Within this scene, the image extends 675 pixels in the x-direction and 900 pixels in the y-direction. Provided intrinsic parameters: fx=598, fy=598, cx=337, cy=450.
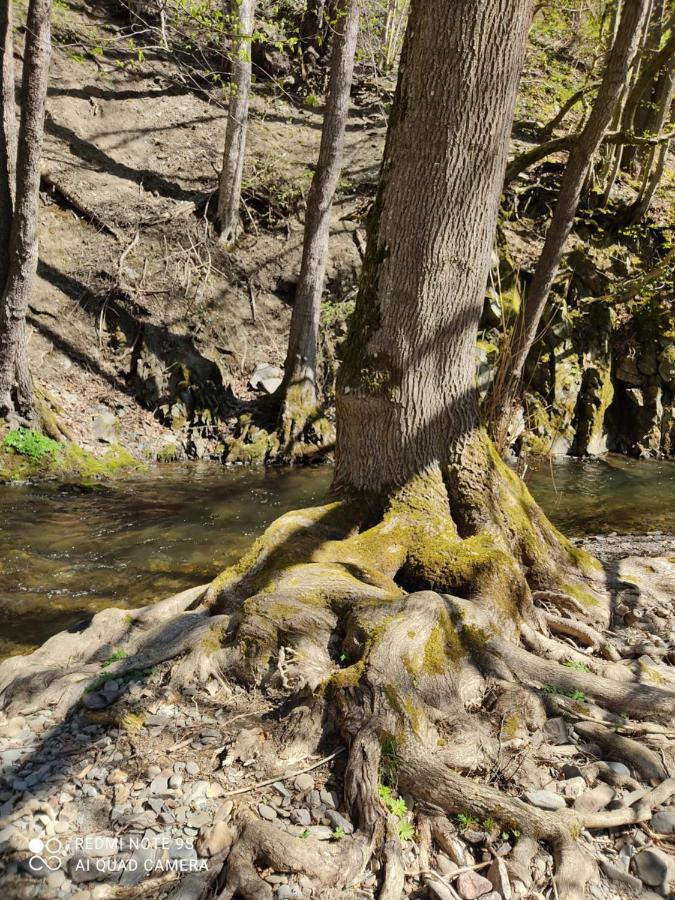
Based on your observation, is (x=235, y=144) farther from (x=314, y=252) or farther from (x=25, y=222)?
(x=25, y=222)

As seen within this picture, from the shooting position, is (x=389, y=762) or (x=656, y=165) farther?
(x=656, y=165)

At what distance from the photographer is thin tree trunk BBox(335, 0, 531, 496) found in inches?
150

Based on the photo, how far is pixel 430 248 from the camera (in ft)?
13.4

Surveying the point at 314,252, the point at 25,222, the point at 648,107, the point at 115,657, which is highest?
the point at 648,107

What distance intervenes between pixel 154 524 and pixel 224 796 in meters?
5.45

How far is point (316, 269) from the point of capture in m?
11.8

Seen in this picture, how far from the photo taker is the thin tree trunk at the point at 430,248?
3805 mm

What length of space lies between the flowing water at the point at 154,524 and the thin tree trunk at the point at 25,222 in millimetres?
1653

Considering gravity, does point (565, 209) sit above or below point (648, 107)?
below

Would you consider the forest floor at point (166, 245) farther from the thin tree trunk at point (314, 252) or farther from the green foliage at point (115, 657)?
the green foliage at point (115, 657)

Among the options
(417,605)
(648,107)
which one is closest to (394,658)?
(417,605)

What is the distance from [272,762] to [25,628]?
10.5ft

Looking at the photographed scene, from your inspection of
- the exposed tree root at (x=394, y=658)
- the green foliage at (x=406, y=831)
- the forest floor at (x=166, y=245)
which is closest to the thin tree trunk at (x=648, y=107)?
the forest floor at (x=166, y=245)

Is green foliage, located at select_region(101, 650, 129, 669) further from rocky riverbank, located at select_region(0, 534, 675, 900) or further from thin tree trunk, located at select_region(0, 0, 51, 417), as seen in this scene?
thin tree trunk, located at select_region(0, 0, 51, 417)
